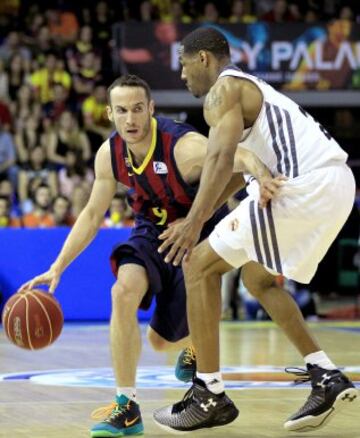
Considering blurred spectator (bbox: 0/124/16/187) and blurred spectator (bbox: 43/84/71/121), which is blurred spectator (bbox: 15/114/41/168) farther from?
blurred spectator (bbox: 43/84/71/121)

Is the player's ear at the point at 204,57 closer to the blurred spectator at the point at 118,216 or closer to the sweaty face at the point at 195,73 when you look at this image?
the sweaty face at the point at 195,73

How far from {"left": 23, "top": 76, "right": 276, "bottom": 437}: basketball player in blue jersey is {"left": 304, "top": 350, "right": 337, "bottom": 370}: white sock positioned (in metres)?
0.85

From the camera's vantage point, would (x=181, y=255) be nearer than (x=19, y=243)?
Yes

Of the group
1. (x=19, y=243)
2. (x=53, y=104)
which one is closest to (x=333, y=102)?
(x=53, y=104)

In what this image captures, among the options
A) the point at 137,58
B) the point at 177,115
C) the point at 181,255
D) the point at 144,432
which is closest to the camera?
the point at 181,255

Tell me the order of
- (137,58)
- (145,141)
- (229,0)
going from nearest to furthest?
(145,141), (137,58), (229,0)

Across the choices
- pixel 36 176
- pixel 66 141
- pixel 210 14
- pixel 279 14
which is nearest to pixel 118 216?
pixel 36 176

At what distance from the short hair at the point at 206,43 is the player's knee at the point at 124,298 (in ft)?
3.89

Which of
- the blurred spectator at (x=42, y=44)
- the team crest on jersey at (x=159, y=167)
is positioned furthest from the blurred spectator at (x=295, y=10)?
the team crest on jersey at (x=159, y=167)

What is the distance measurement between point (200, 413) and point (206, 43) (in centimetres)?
173

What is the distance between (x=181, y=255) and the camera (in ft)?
17.2

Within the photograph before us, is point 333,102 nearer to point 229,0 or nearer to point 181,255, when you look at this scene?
point 229,0

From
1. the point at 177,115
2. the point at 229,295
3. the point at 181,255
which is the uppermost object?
the point at 181,255

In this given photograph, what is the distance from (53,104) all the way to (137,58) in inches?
62.0
